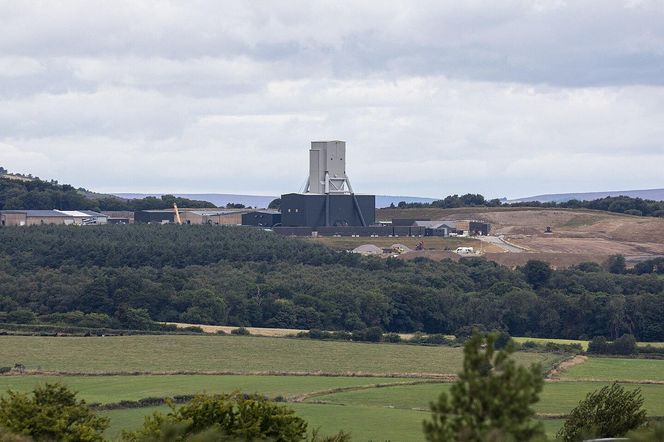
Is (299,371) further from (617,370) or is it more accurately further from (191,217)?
(191,217)

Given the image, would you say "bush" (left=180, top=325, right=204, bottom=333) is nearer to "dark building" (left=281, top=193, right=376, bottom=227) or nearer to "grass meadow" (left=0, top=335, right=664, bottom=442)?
"grass meadow" (left=0, top=335, right=664, bottom=442)

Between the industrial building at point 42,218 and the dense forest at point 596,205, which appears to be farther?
the dense forest at point 596,205

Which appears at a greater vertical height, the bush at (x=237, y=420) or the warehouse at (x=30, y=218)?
the warehouse at (x=30, y=218)

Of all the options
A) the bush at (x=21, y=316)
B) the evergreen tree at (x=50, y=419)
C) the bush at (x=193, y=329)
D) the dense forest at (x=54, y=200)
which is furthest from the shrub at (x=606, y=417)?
the dense forest at (x=54, y=200)

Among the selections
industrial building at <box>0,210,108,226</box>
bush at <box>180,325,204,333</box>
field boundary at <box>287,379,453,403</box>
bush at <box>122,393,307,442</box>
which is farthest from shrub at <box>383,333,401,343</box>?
industrial building at <box>0,210,108,226</box>

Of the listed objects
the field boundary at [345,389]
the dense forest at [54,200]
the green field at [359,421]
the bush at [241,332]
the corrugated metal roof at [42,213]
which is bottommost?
the bush at [241,332]

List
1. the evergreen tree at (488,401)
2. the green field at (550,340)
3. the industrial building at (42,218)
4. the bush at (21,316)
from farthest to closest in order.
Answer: the industrial building at (42,218)
the bush at (21,316)
the green field at (550,340)
the evergreen tree at (488,401)

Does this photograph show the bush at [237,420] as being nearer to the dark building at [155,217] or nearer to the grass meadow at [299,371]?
the grass meadow at [299,371]

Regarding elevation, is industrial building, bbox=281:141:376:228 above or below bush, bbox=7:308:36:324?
above
